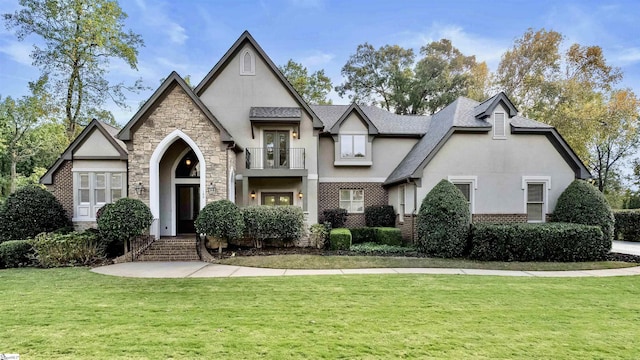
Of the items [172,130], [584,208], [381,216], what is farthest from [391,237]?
[172,130]

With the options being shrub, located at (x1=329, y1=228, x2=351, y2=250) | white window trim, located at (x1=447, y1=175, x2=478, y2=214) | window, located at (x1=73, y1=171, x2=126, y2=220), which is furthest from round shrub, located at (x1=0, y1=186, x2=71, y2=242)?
white window trim, located at (x1=447, y1=175, x2=478, y2=214)

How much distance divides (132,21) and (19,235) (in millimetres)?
15802

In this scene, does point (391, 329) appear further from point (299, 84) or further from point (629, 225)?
point (299, 84)

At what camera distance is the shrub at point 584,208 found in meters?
13.0

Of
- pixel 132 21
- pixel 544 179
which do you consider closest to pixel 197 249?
pixel 544 179

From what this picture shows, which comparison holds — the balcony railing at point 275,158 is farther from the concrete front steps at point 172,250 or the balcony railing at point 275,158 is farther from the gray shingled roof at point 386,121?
the concrete front steps at point 172,250

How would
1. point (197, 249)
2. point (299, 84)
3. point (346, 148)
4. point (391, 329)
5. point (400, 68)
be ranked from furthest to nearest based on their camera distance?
point (400, 68), point (299, 84), point (346, 148), point (197, 249), point (391, 329)

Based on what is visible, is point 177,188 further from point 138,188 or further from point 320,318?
point 320,318

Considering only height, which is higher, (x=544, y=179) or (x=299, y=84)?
(x=299, y=84)

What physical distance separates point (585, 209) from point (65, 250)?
19073 millimetres

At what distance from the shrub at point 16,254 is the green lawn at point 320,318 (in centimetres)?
345

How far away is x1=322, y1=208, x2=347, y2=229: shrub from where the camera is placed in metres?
17.3

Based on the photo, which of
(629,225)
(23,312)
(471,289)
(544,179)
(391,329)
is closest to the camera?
(391,329)

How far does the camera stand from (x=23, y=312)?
19.7 feet
